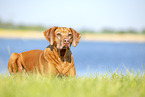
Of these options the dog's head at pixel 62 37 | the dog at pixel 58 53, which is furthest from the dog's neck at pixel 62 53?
the dog's head at pixel 62 37

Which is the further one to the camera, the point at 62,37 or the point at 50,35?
the point at 50,35

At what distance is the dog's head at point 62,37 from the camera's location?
14.9ft

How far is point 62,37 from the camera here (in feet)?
15.1

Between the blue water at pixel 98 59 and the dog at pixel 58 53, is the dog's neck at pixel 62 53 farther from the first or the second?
the blue water at pixel 98 59

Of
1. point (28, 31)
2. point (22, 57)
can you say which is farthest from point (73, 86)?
point (28, 31)

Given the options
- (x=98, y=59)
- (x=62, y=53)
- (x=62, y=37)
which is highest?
(x=62, y=37)

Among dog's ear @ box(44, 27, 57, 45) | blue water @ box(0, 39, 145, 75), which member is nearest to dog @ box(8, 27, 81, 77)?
dog's ear @ box(44, 27, 57, 45)

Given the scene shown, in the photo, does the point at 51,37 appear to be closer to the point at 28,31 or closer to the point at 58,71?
the point at 58,71

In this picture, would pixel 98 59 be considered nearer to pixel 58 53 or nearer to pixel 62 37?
pixel 58 53

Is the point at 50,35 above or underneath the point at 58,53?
above

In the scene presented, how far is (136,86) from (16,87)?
215 cm

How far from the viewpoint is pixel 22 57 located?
5820mm

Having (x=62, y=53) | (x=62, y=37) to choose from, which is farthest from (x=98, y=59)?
(x=62, y=37)

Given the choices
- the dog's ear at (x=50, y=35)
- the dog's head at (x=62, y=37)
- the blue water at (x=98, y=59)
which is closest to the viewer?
the dog's head at (x=62, y=37)
